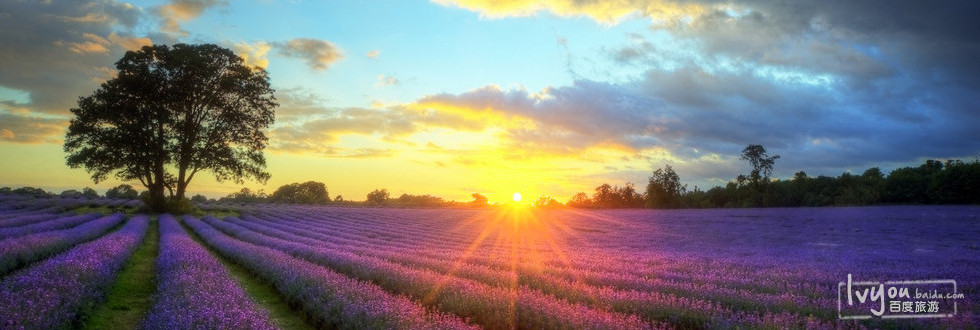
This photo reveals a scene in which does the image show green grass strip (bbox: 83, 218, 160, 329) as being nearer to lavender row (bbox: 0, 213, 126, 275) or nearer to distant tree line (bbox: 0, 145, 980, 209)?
lavender row (bbox: 0, 213, 126, 275)

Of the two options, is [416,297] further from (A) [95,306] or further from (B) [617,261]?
(B) [617,261]

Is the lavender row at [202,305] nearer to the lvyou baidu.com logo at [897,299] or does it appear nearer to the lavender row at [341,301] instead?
the lavender row at [341,301]

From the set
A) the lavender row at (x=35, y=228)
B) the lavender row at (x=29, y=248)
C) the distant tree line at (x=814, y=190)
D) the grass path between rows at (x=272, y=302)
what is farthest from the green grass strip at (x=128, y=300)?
the distant tree line at (x=814, y=190)

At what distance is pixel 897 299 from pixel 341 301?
22.0 feet

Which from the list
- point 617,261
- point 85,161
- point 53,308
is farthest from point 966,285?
point 85,161

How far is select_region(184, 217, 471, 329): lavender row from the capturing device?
450cm

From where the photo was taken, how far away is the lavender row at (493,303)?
14.9 feet

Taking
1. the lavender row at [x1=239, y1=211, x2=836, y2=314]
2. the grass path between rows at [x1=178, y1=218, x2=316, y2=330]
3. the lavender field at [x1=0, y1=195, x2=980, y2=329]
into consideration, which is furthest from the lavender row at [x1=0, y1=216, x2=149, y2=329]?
the lavender row at [x1=239, y1=211, x2=836, y2=314]

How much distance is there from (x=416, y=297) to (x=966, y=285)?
7.87 meters

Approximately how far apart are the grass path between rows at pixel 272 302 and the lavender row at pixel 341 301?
144 millimetres

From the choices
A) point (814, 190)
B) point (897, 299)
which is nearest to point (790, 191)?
point (814, 190)

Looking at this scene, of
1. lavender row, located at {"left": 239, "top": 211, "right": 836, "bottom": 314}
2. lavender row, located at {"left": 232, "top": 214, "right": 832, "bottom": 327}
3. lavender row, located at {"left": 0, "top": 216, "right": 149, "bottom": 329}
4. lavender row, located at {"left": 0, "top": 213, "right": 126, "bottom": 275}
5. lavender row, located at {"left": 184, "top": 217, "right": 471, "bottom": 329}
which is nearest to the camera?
lavender row, located at {"left": 184, "top": 217, "right": 471, "bottom": 329}

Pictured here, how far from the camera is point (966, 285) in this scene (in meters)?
7.00

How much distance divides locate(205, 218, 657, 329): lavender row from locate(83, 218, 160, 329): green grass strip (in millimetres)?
3062
